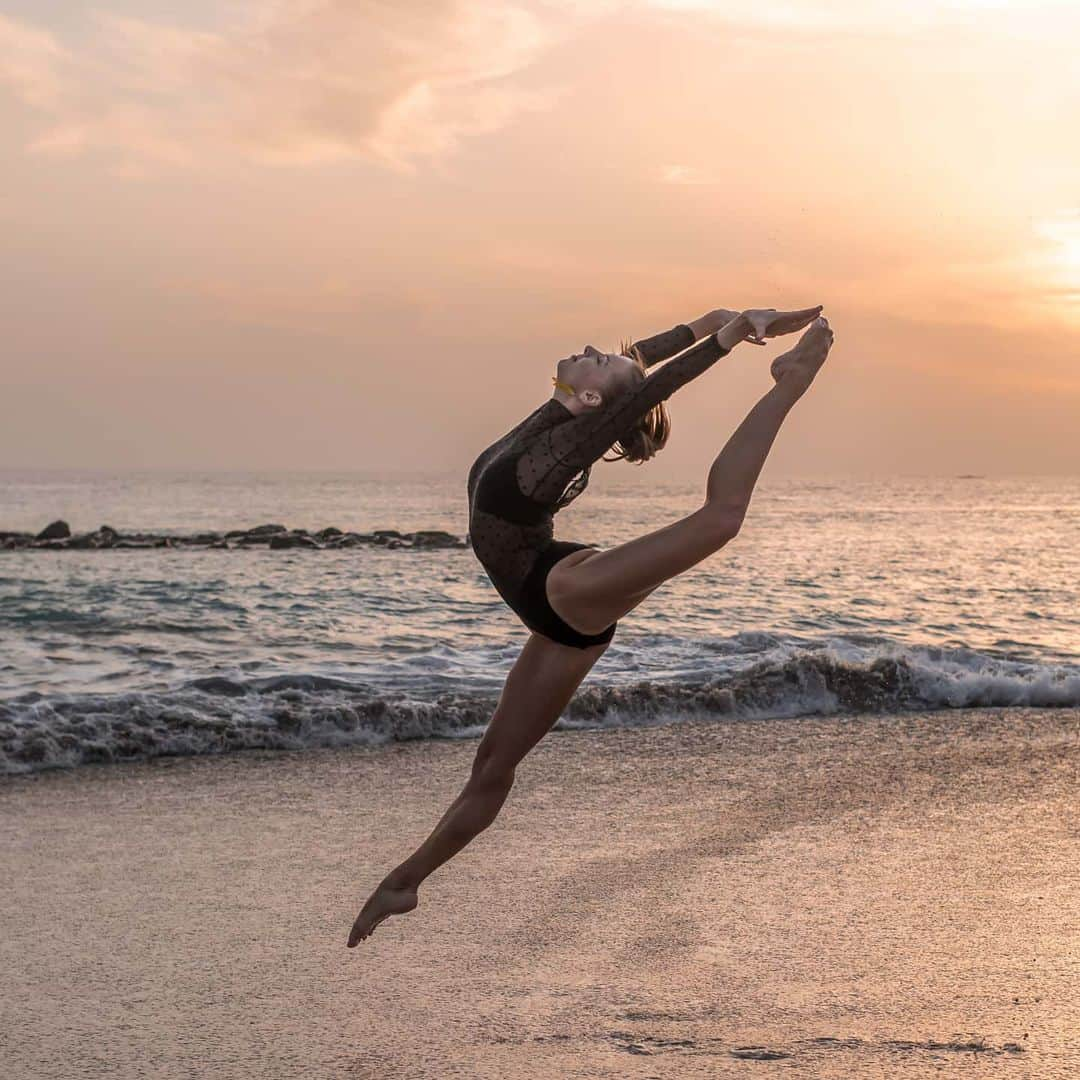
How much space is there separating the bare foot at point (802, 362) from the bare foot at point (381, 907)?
1874 mm

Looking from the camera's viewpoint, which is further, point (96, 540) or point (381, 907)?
point (96, 540)

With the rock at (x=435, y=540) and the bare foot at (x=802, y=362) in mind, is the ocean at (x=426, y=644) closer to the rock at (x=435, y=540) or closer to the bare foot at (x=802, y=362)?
the rock at (x=435, y=540)

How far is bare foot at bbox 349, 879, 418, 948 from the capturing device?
3.89 meters

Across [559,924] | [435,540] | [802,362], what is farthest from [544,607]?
[435,540]

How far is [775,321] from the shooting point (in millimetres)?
3752

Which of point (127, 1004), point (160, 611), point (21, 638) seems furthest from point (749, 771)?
point (160, 611)

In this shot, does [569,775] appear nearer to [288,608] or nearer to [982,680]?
[982,680]

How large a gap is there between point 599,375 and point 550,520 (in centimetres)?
45

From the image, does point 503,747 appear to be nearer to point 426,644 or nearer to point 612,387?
point 612,387

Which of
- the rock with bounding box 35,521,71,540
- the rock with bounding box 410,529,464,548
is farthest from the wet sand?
the rock with bounding box 35,521,71,540

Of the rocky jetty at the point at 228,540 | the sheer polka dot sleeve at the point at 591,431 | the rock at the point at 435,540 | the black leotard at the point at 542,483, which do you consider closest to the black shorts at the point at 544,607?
the black leotard at the point at 542,483

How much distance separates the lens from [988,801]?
675 centimetres

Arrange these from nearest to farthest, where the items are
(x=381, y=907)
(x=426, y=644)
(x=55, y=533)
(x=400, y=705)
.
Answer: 1. (x=381, y=907)
2. (x=400, y=705)
3. (x=426, y=644)
4. (x=55, y=533)

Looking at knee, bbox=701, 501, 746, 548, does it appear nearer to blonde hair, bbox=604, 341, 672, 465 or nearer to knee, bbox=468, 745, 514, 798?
blonde hair, bbox=604, 341, 672, 465
